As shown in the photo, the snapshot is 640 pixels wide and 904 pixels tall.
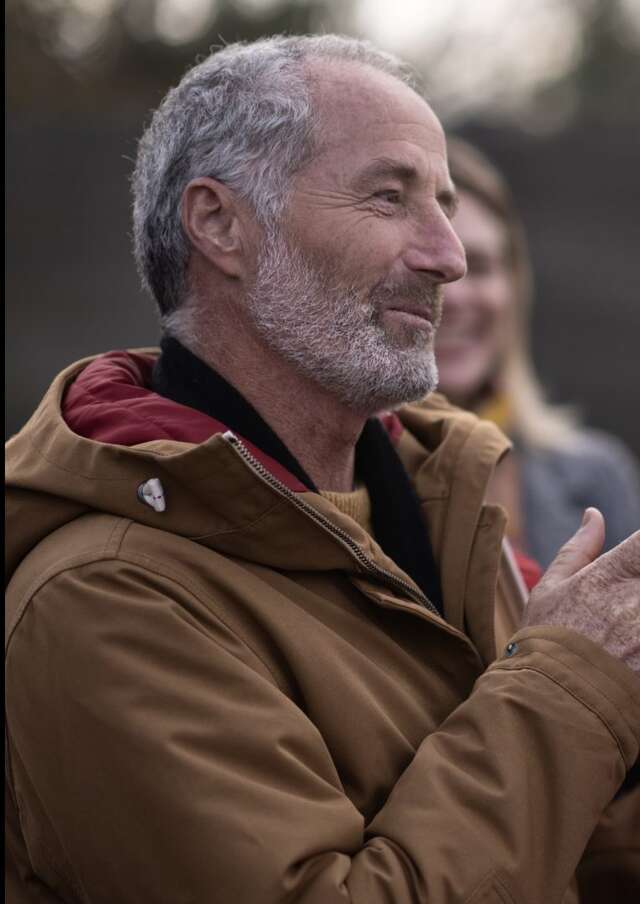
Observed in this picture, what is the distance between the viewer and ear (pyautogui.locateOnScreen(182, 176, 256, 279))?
225cm

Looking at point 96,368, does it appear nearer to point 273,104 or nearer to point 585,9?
point 273,104

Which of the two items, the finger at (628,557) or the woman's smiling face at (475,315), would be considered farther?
the woman's smiling face at (475,315)

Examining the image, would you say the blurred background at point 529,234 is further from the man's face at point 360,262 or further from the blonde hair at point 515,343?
the man's face at point 360,262

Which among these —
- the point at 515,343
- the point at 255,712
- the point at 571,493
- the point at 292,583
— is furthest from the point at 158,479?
the point at 515,343

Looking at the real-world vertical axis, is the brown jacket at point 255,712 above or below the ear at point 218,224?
below

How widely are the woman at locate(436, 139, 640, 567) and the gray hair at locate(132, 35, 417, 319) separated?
1768 mm

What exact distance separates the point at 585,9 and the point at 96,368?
11.6 meters

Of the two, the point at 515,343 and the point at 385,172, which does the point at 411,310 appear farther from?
the point at 515,343

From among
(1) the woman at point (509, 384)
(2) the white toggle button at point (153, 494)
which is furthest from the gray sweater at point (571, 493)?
(2) the white toggle button at point (153, 494)

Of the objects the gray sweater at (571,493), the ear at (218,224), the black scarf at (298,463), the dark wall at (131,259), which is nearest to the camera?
the black scarf at (298,463)

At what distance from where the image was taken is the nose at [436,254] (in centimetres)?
219

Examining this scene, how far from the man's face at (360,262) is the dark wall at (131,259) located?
335 cm

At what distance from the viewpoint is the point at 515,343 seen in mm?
4277

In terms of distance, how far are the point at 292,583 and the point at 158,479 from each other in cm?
27
